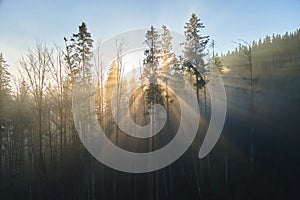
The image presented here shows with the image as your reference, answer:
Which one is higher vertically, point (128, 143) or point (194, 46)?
point (194, 46)

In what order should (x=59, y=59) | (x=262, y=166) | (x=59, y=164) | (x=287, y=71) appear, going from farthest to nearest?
(x=287, y=71)
(x=262, y=166)
(x=59, y=164)
(x=59, y=59)

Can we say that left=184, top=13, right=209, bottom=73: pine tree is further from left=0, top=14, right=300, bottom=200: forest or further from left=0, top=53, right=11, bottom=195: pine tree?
left=0, top=53, right=11, bottom=195: pine tree

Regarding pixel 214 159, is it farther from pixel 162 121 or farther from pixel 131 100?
pixel 131 100

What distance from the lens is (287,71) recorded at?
144ft

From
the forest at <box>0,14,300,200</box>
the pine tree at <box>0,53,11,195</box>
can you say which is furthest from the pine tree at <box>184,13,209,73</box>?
the pine tree at <box>0,53,11,195</box>

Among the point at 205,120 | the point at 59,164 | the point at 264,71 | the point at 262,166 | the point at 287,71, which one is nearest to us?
the point at 59,164

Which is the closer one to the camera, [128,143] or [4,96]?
[4,96]

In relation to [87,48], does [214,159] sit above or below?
below

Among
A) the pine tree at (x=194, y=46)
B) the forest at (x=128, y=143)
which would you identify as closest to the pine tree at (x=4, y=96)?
the forest at (x=128, y=143)

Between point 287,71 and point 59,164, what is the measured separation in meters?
37.3

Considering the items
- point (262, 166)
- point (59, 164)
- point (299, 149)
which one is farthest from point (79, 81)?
point (299, 149)

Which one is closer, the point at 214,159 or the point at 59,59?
the point at 59,59

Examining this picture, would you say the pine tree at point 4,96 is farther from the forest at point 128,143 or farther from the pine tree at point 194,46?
the pine tree at point 194,46

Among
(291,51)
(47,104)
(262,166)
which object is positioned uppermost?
(291,51)
